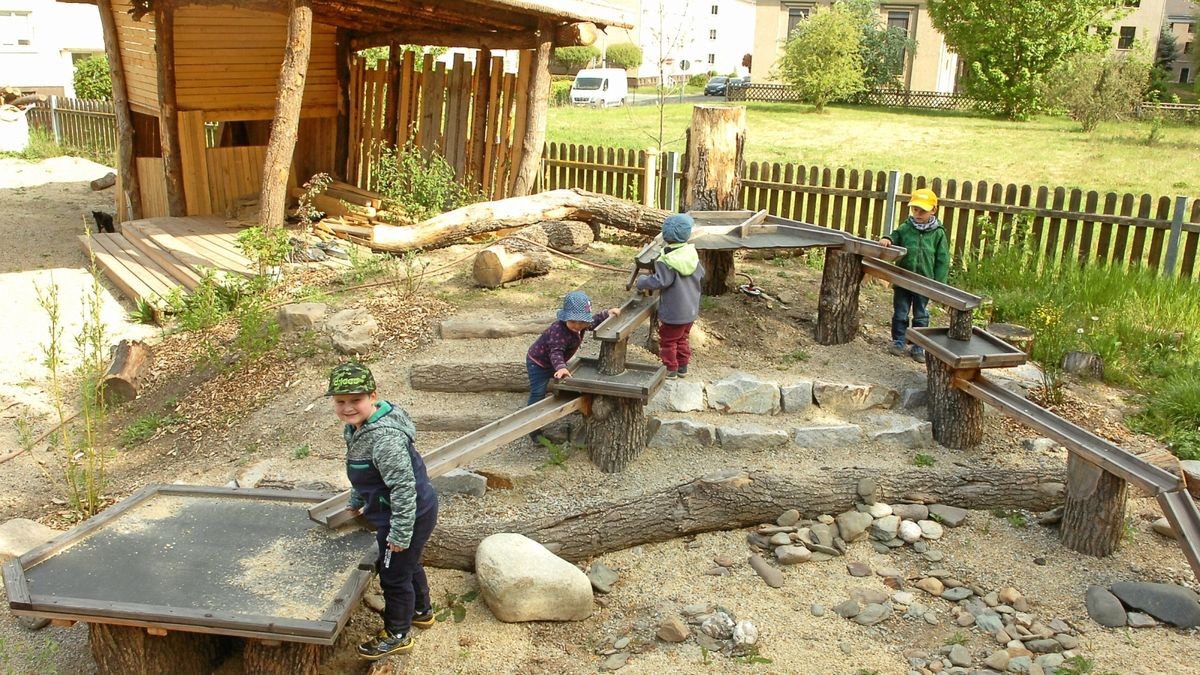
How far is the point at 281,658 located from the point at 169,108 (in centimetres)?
907

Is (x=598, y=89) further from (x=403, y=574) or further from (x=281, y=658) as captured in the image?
(x=281, y=658)

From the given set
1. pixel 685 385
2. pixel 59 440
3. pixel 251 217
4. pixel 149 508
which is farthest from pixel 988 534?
pixel 251 217

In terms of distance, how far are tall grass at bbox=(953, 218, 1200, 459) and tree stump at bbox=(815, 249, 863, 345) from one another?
1.58 metres

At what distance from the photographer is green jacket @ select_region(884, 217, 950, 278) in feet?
25.2

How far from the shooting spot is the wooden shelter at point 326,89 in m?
10.9

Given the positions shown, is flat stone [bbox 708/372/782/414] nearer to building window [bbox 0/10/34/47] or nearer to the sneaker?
the sneaker

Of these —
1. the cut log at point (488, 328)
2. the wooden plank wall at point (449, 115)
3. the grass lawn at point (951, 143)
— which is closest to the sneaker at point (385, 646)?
the cut log at point (488, 328)

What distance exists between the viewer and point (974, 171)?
63.8 ft

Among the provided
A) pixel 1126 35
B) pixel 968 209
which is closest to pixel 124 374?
pixel 968 209

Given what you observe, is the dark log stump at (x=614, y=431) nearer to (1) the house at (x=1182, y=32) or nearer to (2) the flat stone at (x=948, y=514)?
(2) the flat stone at (x=948, y=514)

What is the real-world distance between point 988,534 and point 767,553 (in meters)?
1.37

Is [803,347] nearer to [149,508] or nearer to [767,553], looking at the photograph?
[767,553]

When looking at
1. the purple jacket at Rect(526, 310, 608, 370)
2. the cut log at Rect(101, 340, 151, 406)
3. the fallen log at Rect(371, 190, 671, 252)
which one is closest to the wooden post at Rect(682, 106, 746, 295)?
the fallen log at Rect(371, 190, 671, 252)

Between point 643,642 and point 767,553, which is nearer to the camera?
point 643,642
